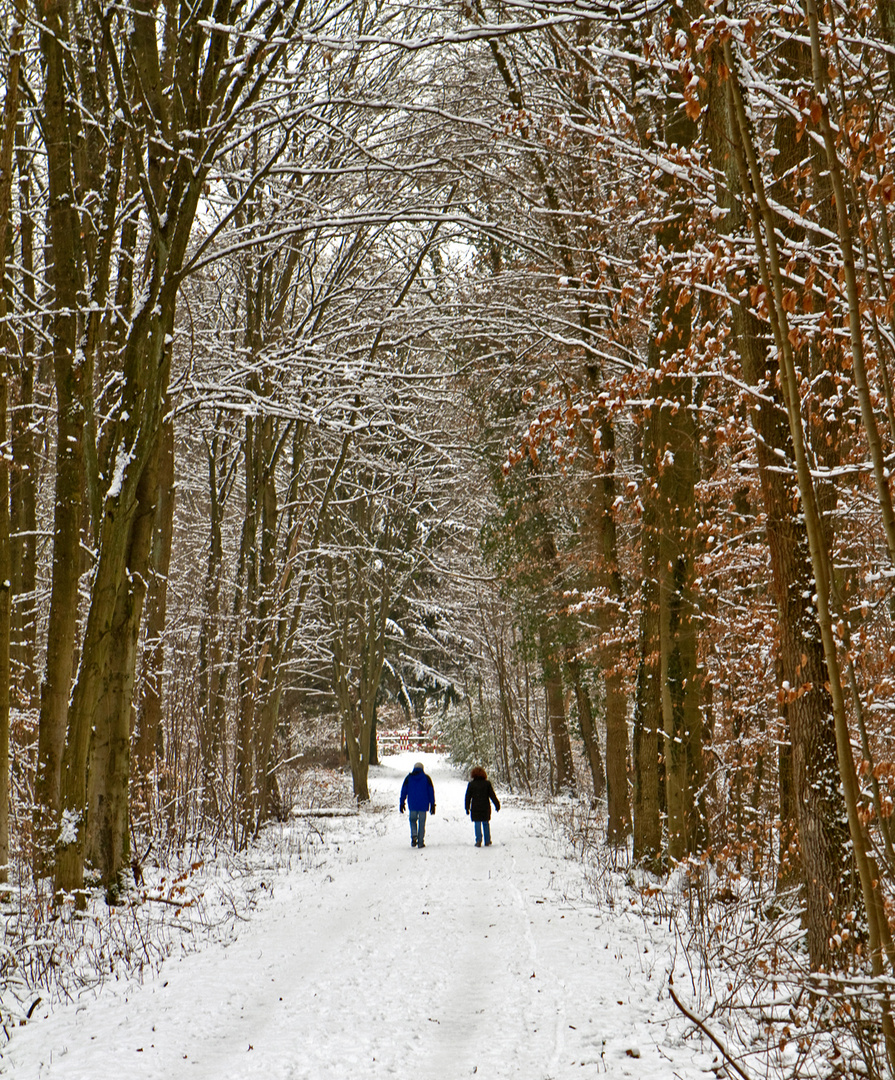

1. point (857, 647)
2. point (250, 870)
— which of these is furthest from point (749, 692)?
point (250, 870)

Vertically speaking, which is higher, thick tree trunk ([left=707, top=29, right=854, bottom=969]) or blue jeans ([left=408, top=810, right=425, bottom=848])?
thick tree trunk ([left=707, top=29, right=854, bottom=969])

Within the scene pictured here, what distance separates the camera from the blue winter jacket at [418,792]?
625 inches

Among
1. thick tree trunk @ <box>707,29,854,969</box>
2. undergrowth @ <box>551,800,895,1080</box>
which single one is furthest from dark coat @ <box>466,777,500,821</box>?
thick tree trunk @ <box>707,29,854,969</box>

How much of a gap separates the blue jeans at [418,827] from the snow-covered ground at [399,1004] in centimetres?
544

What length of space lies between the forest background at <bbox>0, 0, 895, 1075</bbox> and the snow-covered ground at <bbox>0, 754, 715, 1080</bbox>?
1.19 meters

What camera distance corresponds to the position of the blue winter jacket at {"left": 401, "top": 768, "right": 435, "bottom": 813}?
52.1 ft

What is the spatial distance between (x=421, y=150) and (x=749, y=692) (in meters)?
7.86

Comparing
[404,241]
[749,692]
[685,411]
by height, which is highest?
[404,241]

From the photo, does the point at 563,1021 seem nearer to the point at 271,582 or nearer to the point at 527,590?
the point at 271,582

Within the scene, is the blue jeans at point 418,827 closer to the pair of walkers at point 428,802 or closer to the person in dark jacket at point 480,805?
the pair of walkers at point 428,802

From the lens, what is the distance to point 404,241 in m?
16.7

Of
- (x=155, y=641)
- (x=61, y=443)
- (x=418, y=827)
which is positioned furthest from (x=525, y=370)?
(x=418, y=827)

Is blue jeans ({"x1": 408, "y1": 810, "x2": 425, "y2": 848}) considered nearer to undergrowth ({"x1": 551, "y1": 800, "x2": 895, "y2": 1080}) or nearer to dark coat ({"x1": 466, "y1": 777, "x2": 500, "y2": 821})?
dark coat ({"x1": 466, "y1": 777, "x2": 500, "y2": 821})

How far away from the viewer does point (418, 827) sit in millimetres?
16125
